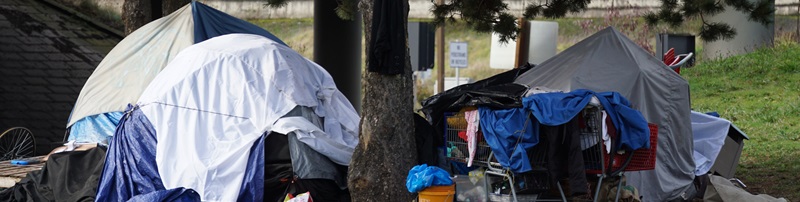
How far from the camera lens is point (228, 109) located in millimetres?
9930

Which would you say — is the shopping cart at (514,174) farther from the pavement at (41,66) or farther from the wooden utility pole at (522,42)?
the pavement at (41,66)

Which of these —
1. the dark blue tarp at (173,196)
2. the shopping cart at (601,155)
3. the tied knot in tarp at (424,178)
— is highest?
the shopping cart at (601,155)

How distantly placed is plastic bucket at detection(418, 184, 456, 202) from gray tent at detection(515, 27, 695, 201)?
6.68ft

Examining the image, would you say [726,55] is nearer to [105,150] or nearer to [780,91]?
[780,91]

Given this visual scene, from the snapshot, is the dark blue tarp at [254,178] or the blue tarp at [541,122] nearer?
the blue tarp at [541,122]

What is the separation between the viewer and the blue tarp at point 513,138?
28.2ft

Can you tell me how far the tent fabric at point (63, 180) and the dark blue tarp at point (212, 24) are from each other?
2073mm

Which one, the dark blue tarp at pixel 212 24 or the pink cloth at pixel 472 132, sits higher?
the dark blue tarp at pixel 212 24

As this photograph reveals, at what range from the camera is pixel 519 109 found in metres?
8.75

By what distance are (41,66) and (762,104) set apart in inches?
480

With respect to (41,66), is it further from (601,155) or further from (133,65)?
(601,155)

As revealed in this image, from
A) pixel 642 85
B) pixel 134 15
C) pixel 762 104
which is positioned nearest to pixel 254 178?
pixel 642 85

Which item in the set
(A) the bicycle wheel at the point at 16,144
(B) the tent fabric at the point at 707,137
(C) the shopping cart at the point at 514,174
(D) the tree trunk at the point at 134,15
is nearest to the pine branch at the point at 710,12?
(B) the tent fabric at the point at 707,137

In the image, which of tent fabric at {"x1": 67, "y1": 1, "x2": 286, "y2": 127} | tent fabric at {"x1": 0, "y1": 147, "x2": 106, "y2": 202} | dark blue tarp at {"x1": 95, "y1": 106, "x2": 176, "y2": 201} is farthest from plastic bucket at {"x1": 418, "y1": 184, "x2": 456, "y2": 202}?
tent fabric at {"x1": 67, "y1": 1, "x2": 286, "y2": 127}
